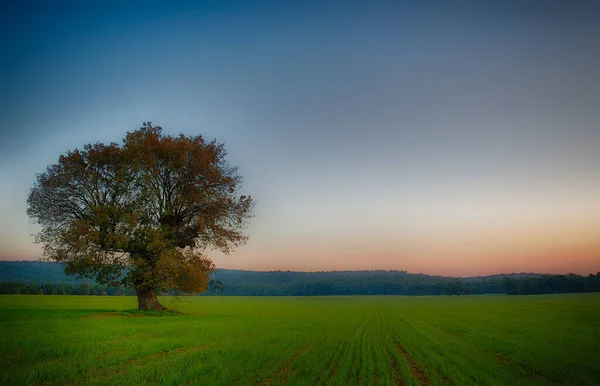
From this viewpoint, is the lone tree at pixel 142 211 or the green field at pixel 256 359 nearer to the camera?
the green field at pixel 256 359

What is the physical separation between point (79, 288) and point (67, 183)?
123m

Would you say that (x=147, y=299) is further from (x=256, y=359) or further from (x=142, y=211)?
(x=256, y=359)

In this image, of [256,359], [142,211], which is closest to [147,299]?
[142,211]

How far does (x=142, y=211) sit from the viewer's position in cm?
2998

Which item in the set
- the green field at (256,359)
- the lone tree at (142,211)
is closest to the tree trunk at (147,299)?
the lone tree at (142,211)

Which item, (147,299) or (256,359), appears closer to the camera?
(256,359)

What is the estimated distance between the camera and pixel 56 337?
51.4 ft

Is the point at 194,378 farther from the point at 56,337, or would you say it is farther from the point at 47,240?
the point at 47,240

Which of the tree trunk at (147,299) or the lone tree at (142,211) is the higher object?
the lone tree at (142,211)

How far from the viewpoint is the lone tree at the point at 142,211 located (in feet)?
90.9

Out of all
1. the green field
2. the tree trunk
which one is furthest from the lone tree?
the green field

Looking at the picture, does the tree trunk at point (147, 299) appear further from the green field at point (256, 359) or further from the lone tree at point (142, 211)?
the green field at point (256, 359)

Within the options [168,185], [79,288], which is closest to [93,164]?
[168,185]

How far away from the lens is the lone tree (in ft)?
90.9
